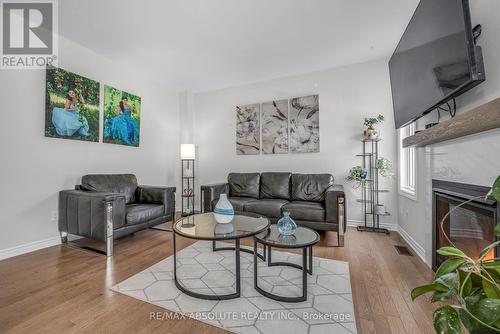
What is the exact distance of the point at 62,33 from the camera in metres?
2.71

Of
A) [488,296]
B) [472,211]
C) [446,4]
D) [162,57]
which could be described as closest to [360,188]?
[472,211]

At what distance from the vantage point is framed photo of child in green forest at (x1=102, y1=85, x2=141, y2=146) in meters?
3.30

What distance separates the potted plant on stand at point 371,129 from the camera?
319 cm

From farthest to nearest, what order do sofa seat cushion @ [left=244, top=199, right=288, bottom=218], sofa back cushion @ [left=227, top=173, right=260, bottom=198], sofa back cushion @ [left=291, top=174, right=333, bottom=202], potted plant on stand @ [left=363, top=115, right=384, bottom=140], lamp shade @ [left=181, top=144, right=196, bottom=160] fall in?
1. lamp shade @ [left=181, top=144, right=196, bottom=160]
2. sofa back cushion @ [left=227, top=173, right=260, bottom=198]
3. sofa back cushion @ [left=291, top=174, right=333, bottom=202]
4. potted plant on stand @ [left=363, top=115, right=384, bottom=140]
5. sofa seat cushion @ [left=244, top=199, right=288, bottom=218]

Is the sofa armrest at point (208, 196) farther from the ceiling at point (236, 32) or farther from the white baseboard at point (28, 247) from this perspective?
the ceiling at point (236, 32)

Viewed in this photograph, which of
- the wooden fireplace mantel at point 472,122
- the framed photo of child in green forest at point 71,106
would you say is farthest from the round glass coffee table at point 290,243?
the framed photo of child in green forest at point 71,106

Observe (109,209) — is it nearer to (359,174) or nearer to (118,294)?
(118,294)

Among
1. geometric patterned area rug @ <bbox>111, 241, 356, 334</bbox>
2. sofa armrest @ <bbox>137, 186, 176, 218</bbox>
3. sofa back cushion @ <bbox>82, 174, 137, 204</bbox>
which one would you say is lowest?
geometric patterned area rug @ <bbox>111, 241, 356, 334</bbox>

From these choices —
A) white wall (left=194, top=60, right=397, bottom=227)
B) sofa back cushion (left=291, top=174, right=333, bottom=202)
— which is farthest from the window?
sofa back cushion (left=291, top=174, right=333, bottom=202)

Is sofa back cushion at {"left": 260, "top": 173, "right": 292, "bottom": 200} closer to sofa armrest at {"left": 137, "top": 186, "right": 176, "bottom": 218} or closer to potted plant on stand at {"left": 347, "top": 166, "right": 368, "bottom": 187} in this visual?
potted plant on stand at {"left": 347, "top": 166, "right": 368, "bottom": 187}

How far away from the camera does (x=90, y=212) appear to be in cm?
241

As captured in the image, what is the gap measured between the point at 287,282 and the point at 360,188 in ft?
7.34

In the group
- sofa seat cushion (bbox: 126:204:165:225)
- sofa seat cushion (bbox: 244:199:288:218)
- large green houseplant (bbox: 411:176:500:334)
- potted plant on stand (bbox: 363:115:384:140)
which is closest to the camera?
large green houseplant (bbox: 411:176:500:334)

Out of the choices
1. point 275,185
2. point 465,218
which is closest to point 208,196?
point 275,185
